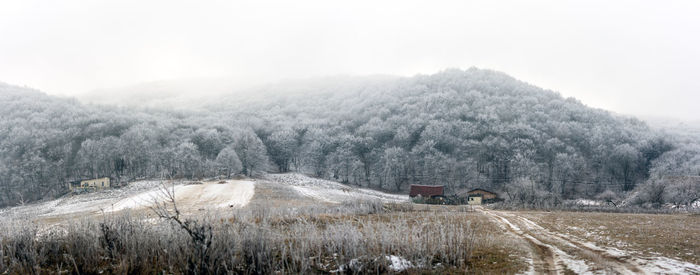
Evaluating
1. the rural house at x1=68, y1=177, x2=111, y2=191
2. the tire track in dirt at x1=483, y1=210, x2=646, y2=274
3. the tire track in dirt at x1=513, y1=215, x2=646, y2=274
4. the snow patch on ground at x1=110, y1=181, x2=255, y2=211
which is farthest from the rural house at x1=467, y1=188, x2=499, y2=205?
the rural house at x1=68, y1=177, x2=111, y2=191

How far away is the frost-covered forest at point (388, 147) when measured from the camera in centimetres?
6919

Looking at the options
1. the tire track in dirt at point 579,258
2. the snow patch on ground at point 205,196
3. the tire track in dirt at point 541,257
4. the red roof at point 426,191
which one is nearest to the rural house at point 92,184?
→ the snow patch on ground at point 205,196

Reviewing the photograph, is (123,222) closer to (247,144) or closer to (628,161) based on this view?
(247,144)

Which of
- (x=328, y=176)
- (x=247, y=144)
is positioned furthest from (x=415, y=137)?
(x=247, y=144)

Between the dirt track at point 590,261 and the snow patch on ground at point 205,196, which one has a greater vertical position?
the dirt track at point 590,261

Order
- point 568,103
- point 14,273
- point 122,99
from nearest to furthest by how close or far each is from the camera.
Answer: point 14,273 → point 568,103 → point 122,99

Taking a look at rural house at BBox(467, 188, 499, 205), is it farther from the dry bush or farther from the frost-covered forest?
the dry bush

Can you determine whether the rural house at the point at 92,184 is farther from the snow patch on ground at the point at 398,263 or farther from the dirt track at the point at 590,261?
the dirt track at the point at 590,261

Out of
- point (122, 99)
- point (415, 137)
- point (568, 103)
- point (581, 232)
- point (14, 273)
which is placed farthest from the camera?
point (122, 99)

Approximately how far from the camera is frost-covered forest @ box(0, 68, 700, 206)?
6919 cm

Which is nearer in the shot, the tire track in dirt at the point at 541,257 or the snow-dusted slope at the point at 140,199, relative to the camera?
the tire track in dirt at the point at 541,257

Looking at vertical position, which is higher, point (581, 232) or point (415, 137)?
point (415, 137)

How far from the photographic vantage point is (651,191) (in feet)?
141

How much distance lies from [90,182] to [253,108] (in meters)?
102
